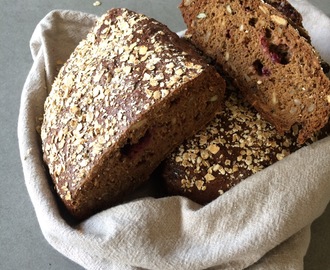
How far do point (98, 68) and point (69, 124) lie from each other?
0.48ft

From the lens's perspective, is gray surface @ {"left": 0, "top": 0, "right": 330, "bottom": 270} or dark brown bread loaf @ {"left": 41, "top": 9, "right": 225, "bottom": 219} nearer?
dark brown bread loaf @ {"left": 41, "top": 9, "right": 225, "bottom": 219}

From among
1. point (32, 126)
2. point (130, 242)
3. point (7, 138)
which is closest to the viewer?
point (130, 242)

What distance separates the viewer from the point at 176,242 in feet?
3.55

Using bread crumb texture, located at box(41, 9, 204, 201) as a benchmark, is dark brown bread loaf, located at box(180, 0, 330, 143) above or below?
above

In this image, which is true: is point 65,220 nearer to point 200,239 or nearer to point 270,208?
point 200,239

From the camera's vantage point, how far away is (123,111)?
1080 mm

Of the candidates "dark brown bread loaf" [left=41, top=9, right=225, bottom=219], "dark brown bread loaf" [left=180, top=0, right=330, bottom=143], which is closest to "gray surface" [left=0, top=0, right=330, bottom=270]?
"dark brown bread loaf" [left=41, top=9, right=225, bottom=219]

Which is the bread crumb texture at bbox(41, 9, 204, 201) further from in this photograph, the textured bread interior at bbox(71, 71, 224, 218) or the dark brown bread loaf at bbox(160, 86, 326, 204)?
A: the dark brown bread loaf at bbox(160, 86, 326, 204)

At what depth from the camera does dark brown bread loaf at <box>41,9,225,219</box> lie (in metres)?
1.07

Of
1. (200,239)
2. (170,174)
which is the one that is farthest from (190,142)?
(200,239)

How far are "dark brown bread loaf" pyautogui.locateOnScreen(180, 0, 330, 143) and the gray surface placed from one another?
317mm

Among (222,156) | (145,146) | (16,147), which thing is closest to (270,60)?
(222,156)

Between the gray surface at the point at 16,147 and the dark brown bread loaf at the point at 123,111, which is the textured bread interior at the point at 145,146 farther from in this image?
the gray surface at the point at 16,147

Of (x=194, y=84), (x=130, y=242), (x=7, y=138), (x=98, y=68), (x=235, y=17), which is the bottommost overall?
(x=7, y=138)
